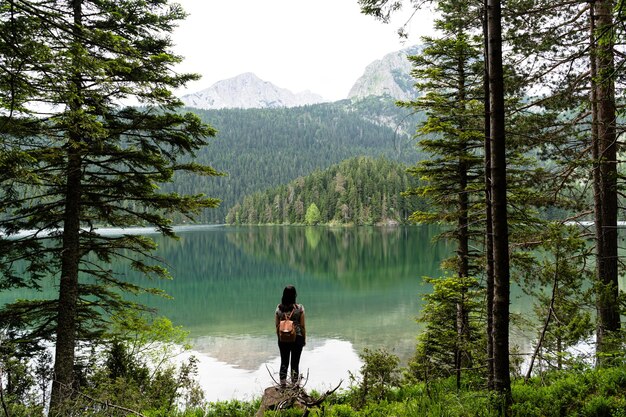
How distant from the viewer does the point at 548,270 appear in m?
6.27

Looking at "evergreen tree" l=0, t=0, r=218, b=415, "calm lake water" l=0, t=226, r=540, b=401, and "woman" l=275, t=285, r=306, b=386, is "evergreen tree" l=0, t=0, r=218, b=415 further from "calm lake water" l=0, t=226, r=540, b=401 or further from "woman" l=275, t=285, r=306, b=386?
"woman" l=275, t=285, r=306, b=386

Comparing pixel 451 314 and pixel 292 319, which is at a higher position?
pixel 292 319

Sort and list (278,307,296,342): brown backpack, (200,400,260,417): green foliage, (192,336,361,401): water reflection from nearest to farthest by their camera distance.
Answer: (278,307,296,342): brown backpack
(200,400,260,417): green foliage
(192,336,361,401): water reflection

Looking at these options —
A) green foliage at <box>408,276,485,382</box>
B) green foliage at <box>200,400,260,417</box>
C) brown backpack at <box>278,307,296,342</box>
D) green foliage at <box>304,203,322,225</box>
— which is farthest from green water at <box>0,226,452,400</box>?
green foliage at <box>304,203,322,225</box>

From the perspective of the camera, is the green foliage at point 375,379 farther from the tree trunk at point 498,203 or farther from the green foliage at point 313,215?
the green foliage at point 313,215

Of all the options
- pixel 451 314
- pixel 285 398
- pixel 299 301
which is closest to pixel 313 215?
pixel 299 301

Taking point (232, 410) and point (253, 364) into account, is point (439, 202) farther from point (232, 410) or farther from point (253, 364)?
point (253, 364)

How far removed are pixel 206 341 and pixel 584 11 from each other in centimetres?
2269

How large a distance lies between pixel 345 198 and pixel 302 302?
330ft

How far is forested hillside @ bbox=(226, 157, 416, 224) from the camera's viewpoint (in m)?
127

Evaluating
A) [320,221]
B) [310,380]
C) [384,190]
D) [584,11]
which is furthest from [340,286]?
[320,221]

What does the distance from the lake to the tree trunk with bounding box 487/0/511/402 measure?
518 cm

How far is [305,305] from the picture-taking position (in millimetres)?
32125

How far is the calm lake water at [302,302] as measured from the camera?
60.7ft
